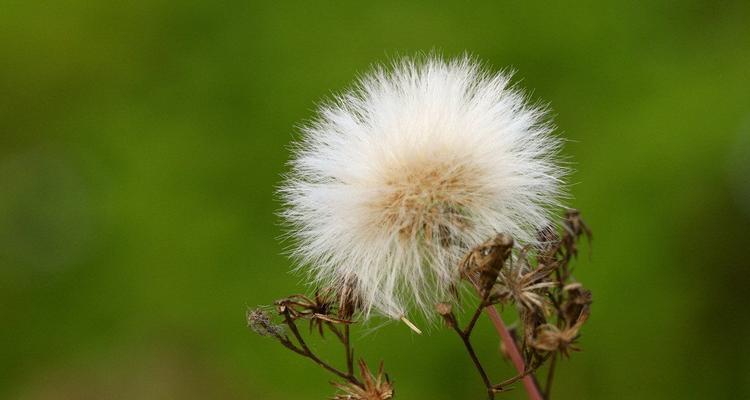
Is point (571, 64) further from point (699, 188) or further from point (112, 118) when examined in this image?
point (112, 118)

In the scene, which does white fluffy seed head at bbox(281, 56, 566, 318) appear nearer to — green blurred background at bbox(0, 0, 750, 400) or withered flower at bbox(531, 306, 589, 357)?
withered flower at bbox(531, 306, 589, 357)

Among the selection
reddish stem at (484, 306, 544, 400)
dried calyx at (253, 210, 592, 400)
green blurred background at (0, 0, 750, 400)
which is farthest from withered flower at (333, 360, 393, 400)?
green blurred background at (0, 0, 750, 400)

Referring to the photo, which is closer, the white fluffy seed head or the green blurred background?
the white fluffy seed head

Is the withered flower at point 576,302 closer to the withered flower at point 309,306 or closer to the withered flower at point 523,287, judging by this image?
the withered flower at point 523,287

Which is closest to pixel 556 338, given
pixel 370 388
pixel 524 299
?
pixel 524 299

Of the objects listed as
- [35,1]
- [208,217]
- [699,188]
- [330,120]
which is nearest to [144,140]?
[208,217]

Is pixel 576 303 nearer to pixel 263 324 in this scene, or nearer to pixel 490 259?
pixel 490 259
